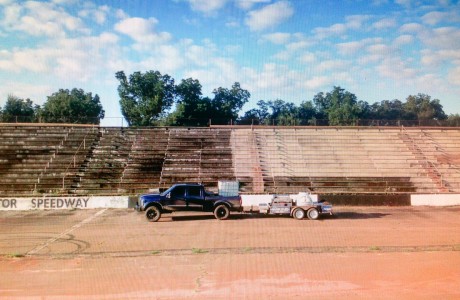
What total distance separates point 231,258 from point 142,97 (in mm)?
61077

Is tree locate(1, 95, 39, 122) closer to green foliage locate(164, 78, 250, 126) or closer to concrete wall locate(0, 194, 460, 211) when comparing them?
green foliage locate(164, 78, 250, 126)

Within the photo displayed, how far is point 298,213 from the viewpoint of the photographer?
1972cm

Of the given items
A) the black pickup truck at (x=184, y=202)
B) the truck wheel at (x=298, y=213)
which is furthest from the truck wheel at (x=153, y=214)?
the truck wheel at (x=298, y=213)

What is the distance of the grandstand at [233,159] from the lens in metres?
27.5

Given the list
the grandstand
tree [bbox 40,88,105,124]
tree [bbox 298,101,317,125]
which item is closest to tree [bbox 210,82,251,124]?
tree [bbox 298,101,317,125]

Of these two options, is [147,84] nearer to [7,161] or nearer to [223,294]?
[7,161]

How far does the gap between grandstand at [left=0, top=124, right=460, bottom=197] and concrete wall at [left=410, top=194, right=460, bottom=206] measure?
5.82 ft

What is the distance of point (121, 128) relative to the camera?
115ft

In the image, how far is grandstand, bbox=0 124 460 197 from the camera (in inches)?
1083

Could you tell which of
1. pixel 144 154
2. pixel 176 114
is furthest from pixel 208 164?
pixel 176 114

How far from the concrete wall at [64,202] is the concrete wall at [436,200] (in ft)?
65.0

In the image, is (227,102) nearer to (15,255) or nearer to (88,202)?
(88,202)

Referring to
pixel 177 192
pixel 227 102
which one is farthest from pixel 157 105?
pixel 177 192

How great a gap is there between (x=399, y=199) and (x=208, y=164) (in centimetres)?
1467
